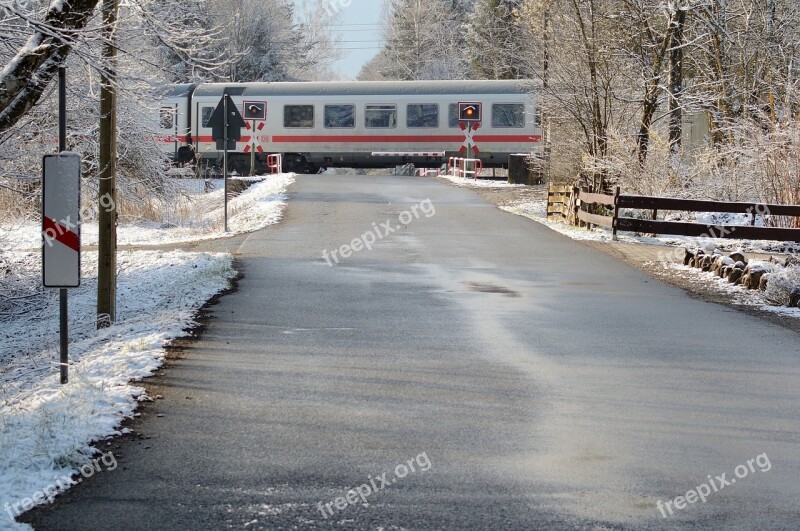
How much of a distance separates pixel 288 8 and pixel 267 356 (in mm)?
66059

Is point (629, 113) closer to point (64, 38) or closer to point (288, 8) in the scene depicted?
point (64, 38)

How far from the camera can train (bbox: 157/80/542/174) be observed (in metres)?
43.3

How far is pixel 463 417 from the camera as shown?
24.0 ft

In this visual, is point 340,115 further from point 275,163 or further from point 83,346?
point 83,346

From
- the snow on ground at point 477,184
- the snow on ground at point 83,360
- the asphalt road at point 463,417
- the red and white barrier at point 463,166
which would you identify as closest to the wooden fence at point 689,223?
the asphalt road at point 463,417

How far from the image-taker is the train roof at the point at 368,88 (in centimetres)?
4372

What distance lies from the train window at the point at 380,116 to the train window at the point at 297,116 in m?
2.33

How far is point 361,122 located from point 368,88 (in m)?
1.50

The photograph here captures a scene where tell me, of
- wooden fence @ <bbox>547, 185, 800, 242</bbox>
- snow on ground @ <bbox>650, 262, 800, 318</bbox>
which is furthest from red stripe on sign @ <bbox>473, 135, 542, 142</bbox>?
snow on ground @ <bbox>650, 262, 800, 318</bbox>

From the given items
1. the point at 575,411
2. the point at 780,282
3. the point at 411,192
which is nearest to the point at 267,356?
the point at 575,411

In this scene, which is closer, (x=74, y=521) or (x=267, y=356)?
(x=74, y=521)

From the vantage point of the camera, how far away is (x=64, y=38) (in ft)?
29.4

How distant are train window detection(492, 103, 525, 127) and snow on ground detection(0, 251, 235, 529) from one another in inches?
1003

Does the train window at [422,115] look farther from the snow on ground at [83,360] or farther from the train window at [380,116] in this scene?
the snow on ground at [83,360]
